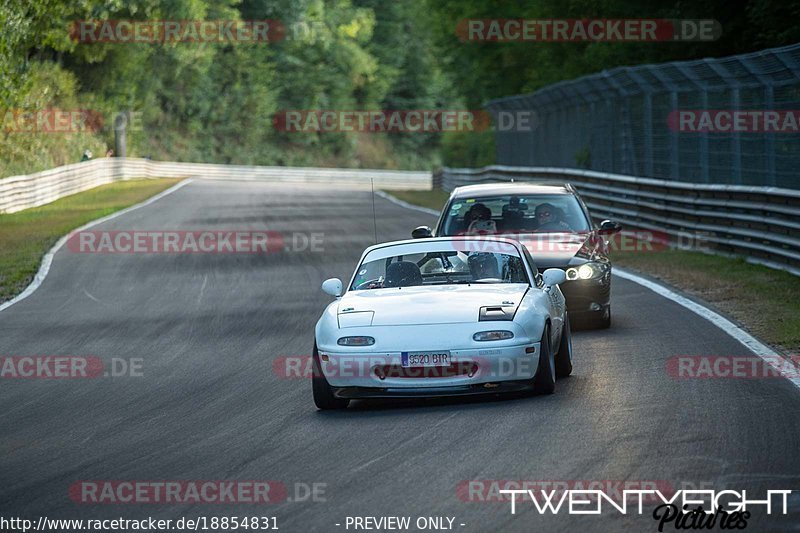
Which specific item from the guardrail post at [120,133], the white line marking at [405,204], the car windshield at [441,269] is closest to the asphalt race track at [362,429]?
the car windshield at [441,269]

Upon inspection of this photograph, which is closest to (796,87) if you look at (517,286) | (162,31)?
(517,286)

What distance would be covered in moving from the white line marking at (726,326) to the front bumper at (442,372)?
213cm

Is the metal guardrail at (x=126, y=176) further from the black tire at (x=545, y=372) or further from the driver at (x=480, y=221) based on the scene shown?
the driver at (x=480, y=221)

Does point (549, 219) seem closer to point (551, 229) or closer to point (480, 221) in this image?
point (551, 229)

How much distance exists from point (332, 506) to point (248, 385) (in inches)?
186

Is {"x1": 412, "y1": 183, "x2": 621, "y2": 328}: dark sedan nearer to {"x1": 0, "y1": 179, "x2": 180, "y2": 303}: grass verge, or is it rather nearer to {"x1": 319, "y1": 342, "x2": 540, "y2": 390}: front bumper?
{"x1": 319, "y1": 342, "x2": 540, "y2": 390}: front bumper

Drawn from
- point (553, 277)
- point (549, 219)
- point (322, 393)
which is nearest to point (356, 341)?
point (322, 393)

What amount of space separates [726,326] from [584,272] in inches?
58.9

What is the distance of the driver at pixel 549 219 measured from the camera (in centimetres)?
1553

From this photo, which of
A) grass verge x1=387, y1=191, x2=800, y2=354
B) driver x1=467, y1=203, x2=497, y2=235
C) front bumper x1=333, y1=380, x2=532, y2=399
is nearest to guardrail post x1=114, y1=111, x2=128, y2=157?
grass verge x1=387, y1=191, x2=800, y2=354

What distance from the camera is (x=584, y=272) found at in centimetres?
1427

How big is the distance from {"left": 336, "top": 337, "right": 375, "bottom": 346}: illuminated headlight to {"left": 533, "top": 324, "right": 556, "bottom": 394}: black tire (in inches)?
47.5

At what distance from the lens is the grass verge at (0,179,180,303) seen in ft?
76.1

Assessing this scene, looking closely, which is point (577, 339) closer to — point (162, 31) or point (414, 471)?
point (414, 471)
